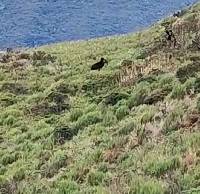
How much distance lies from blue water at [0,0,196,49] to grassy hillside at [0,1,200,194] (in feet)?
401

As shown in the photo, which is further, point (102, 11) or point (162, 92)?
point (102, 11)

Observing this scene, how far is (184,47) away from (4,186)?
10537 mm

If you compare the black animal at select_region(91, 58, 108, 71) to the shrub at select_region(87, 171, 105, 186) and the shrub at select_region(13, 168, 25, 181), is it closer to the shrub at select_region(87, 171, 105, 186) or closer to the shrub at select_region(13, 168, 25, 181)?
the shrub at select_region(13, 168, 25, 181)

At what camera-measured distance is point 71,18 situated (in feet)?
564

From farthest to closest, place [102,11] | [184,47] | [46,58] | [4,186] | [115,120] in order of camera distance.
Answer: [102,11] < [46,58] < [184,47] < [115,120] < [4,186]

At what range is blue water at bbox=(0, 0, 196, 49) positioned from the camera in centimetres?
15350

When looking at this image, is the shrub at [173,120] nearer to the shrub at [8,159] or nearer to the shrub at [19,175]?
the shrub at [19,175]

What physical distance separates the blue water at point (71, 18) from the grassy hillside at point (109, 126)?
122 metres

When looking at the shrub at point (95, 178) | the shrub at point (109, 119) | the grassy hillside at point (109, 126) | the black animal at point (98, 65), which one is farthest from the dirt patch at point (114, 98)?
the black animal at point (98, 65)

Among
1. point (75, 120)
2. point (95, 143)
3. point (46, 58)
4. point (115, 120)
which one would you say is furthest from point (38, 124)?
point (46, 58)

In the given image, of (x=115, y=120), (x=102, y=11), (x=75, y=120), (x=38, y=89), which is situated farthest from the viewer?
(x=102, y=11)

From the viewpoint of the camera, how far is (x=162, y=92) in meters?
16.7

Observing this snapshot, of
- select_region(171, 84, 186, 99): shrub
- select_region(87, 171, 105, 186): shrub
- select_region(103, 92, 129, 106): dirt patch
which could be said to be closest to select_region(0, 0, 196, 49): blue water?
select_region(103, 92, 129, 106): dirt patch

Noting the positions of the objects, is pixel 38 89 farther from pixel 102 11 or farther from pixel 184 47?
pixel 102 11
